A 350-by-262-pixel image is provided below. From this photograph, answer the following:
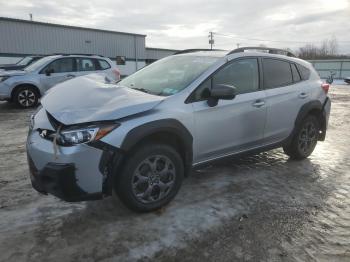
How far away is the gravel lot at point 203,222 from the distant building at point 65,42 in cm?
2403

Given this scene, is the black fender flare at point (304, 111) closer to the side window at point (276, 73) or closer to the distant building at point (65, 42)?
the side window at point (276, 73)

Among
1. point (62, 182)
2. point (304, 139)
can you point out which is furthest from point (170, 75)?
point (304, 139)

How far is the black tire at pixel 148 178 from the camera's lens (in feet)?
10.7

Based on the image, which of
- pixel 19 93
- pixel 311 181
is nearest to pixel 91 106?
pixel 311 181

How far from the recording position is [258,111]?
4414 mm

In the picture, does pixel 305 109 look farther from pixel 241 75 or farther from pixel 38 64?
pixel 38 64

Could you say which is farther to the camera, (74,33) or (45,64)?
(74,33)

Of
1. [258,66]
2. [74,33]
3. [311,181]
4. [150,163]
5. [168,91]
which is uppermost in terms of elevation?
[74,33]

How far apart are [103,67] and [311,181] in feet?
29.3

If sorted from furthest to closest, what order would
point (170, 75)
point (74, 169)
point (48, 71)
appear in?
point (48, 71) < point (170, 75) < point (74, 169)

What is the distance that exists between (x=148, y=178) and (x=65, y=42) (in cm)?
2750

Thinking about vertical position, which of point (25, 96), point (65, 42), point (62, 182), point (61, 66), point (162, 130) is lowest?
point (62, 182)

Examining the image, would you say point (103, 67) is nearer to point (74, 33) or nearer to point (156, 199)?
point (156, 199)

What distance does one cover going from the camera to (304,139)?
17.7 ft
